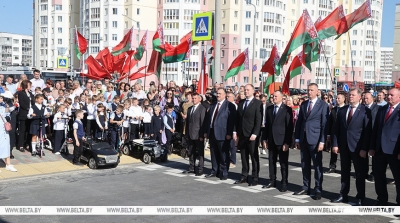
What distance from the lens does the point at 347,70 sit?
4134 inches

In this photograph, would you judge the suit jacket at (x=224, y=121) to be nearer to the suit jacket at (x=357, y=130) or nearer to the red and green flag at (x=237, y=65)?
the suit jacket at (x=357, y=130)

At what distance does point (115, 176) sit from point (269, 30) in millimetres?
72934

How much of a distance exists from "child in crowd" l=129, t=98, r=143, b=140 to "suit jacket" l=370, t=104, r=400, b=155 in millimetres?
8378

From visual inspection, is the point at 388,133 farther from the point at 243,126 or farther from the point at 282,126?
the point at 243,126

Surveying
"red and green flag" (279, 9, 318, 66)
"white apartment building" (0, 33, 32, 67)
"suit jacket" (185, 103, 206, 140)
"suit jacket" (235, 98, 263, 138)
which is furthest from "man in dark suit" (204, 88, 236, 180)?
"white apartment building" (0, 33, 32, 67)

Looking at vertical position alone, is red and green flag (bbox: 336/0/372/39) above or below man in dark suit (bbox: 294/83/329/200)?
above

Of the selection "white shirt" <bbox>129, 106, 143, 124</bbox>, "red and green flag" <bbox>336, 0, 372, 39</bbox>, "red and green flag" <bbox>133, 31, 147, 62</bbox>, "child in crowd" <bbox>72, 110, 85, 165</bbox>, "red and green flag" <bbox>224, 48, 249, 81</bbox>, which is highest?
"red and green flag" <bbox>336, 0, 372, 39</bbox>

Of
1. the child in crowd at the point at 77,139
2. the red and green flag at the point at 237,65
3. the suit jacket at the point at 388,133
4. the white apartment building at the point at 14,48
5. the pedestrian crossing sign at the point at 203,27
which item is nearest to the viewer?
the suit jacket at the point at 388,133

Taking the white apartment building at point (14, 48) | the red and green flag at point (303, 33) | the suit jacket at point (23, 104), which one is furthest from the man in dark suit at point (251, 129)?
the white apartment building at point (14, 48)

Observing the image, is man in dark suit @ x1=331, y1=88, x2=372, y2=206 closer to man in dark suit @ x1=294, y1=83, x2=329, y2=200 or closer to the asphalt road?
man in dark suit @ x1=294, y1=83, x2=329, y2=200

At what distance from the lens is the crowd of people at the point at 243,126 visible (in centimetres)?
859

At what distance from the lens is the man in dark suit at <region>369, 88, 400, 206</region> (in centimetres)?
805

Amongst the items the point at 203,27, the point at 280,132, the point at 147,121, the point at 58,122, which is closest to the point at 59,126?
the point at 58,122

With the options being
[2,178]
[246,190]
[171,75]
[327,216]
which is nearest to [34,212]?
[2,178]
